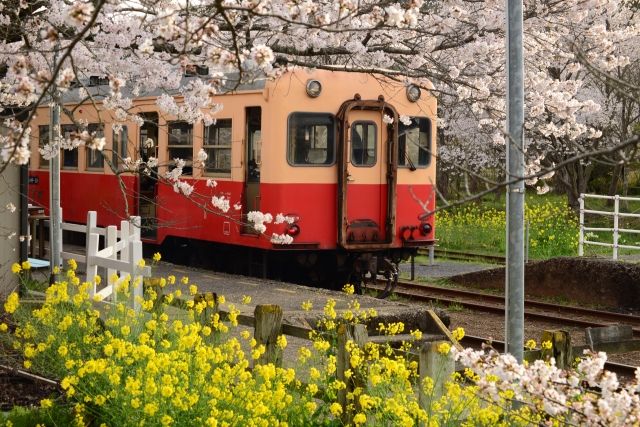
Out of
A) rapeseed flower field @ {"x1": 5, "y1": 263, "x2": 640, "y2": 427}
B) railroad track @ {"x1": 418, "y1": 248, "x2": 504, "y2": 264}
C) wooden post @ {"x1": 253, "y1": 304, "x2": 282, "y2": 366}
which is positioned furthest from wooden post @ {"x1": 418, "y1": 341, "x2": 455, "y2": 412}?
railroad track @ {"x1": 418, "y1": 248, "x2": 504, "y2": 264}

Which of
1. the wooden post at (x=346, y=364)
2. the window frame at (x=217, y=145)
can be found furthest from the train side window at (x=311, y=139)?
the wooden post at (x=346, y=364)

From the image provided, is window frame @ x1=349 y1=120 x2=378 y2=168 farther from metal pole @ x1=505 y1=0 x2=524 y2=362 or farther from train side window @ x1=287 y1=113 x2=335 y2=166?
metal pole @ x1=505 y1=0 x2=524 y2=362

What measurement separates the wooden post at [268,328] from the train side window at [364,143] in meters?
6.70

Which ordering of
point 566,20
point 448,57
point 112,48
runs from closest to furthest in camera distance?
point 112,48
point 566,20
point 448,57

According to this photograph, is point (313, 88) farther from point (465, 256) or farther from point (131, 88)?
point (465, 256)

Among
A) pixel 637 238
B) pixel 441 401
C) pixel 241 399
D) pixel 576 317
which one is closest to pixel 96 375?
pixel 241 399

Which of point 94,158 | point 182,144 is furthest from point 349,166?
point 94,158

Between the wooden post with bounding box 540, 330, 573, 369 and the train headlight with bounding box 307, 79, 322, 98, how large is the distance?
22.9 feet

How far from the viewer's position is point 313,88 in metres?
13.3

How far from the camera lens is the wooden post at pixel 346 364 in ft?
21.3

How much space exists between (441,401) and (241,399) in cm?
115

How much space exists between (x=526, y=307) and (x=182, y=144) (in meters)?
5.06

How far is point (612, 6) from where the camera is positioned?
12148 millimetres

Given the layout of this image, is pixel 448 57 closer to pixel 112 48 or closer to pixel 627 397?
pixel 112 48
